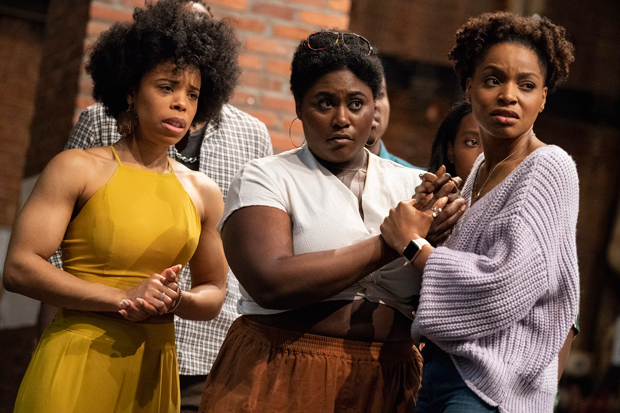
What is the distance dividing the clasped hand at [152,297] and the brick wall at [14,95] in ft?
20.2

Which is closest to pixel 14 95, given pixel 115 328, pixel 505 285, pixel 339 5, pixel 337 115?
pixel 339 5

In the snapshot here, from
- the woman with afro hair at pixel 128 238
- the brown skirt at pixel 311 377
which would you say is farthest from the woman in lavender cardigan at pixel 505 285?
the woman with afro hair at pixel 128 238

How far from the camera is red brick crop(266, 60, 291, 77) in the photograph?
372 centimetres

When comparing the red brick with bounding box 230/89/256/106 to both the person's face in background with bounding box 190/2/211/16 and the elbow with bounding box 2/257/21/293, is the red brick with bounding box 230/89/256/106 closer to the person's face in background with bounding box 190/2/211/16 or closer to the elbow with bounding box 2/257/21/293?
the person's face in background with bounding box 190/2/211/16

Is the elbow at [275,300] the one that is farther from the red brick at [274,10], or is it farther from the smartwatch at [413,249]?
the red brick at [274,10]

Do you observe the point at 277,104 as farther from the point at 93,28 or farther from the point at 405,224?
the point at 405,224

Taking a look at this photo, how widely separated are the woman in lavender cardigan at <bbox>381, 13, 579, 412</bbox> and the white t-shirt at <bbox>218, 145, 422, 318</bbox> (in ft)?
0.44

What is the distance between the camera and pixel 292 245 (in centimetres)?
Answer: 178

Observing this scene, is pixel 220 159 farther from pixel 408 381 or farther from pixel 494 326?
pixel 494 326

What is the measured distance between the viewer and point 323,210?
71.3 inches

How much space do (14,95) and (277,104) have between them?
192 inches

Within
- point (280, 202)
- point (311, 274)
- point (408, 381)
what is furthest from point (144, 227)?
point (408, 381)

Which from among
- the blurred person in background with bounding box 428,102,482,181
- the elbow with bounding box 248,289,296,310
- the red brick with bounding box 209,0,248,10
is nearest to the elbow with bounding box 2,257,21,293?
the elbow with bounding box 248,289,296,310

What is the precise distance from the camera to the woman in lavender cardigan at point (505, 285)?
1554mm
